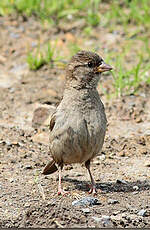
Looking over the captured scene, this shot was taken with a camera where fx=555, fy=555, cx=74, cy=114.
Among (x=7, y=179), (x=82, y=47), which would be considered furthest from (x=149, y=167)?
(x=82, y=47)

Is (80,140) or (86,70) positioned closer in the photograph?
(80,140)

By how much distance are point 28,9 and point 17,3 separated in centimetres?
22

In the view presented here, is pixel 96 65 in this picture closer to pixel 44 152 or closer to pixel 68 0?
pixel 44 152

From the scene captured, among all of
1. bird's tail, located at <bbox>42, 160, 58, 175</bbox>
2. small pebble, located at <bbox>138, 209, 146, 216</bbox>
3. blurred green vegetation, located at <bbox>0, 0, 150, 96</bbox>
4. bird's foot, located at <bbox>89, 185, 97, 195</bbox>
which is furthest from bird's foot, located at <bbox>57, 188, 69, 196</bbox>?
blurred green vegetation, located at <bbox>0, 0, 150, 96</bbox>

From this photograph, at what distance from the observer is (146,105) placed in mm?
7953

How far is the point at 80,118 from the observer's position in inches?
212

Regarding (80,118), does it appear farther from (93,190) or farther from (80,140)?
(93,190)

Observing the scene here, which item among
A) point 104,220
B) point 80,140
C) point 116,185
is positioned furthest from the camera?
point 116,185

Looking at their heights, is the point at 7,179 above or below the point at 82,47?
below

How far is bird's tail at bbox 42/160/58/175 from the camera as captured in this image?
6.02 m

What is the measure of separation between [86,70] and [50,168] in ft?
3.88

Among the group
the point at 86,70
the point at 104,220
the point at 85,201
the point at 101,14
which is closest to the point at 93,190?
the point at 85,201

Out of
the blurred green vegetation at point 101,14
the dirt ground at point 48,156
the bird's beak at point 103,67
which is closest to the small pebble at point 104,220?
the dirt ground at point 48,156

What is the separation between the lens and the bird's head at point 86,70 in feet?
18.4
